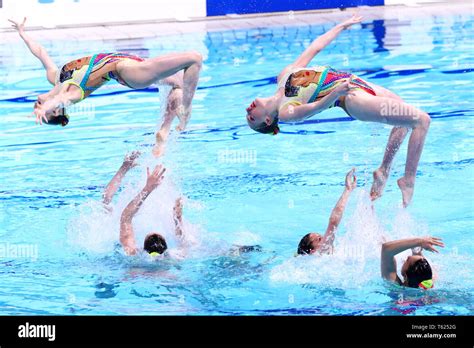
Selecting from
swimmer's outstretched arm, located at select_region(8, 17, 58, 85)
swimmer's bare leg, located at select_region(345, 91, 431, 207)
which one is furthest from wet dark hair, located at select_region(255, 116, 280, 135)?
swimmer's outstretched arm, located at select_region(8, 17, 58, 85)

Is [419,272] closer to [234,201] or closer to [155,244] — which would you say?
[155,244]

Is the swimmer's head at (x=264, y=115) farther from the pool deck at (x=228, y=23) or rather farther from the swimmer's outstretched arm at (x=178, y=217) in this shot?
the pool deck at (x=228, y=23)

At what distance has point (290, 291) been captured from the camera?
21.7 feet

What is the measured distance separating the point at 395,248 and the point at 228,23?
1216 centimetres

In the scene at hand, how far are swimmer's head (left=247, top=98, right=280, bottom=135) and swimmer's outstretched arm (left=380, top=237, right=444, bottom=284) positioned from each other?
145 cm

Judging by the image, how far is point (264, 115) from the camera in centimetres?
712

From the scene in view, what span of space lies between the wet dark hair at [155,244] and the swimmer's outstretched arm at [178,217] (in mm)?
590

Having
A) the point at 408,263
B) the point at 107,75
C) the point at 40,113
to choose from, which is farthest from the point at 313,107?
the point at 40,113
